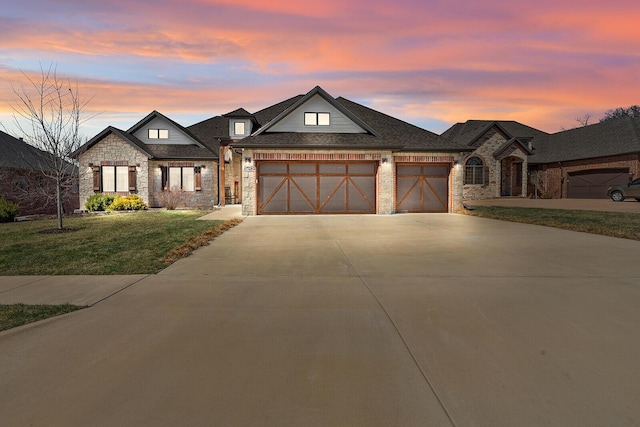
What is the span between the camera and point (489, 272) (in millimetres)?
6305

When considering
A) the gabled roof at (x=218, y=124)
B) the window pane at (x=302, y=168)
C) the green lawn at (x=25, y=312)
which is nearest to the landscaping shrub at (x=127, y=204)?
the gabled roof at (x=218, y=124)

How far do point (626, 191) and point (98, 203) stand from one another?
33.8m

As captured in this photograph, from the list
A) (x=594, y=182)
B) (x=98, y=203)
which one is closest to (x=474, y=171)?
(x=594, y=182)

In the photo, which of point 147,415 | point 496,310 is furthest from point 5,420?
point 496,310

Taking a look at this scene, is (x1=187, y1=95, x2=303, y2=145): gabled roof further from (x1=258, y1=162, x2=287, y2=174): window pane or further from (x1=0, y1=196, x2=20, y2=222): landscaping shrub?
(x1=0, y1=196, x2=20, y2=222): landscaping shrub

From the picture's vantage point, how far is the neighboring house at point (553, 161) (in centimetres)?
2833

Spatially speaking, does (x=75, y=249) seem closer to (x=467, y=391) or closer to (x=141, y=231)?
(x=141, y=231)

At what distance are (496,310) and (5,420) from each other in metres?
4.69

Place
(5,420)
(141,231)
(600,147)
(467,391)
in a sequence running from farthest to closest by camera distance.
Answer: (600,147), (141,231), (467,391), (5,420)

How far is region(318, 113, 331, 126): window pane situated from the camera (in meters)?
19.8

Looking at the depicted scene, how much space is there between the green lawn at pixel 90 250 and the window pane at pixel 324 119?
9772 millimetres

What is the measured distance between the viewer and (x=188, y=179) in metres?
24.6

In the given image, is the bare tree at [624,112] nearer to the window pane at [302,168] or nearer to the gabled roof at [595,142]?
the gabled roof at [595,142]

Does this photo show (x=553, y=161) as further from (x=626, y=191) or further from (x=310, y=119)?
(x=310, y=119)
